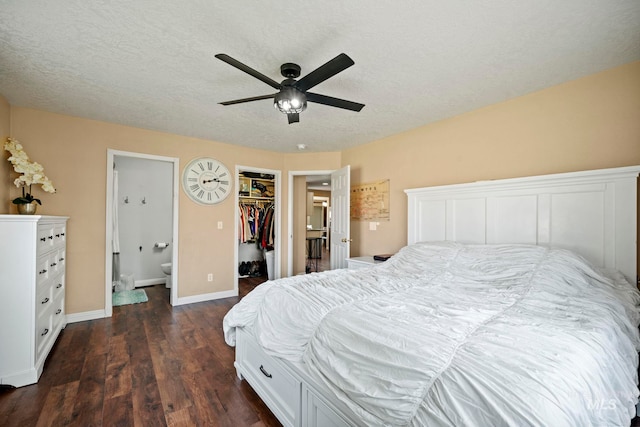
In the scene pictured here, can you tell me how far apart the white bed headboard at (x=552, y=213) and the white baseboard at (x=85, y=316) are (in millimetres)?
3951

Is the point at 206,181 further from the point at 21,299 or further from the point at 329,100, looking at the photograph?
the point at 329,100

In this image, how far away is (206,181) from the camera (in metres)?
4.07

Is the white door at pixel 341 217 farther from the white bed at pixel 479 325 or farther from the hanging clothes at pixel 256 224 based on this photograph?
the hanging clothes at pixel 256 224

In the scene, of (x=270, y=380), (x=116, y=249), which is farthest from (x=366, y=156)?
(x=116, y=249)

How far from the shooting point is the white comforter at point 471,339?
0.83 m

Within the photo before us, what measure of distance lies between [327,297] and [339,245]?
266cm

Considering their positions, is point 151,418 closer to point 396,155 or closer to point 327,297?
point 327,297

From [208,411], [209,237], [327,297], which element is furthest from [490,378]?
[209,237]

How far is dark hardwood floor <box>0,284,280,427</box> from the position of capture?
5.57 feet

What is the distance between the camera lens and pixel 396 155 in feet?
12.3

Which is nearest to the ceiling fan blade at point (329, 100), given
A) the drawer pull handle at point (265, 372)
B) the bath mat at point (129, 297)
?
the drawer pull handle at point (265, 372)

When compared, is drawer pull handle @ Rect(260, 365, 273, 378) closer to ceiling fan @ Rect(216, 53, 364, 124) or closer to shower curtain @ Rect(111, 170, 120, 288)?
ceiling fan @ Rect(216, 53, 364, 124)

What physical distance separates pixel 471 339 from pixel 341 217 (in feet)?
10.5

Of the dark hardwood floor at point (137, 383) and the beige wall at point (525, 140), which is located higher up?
the beige wall at point (525, 140)
